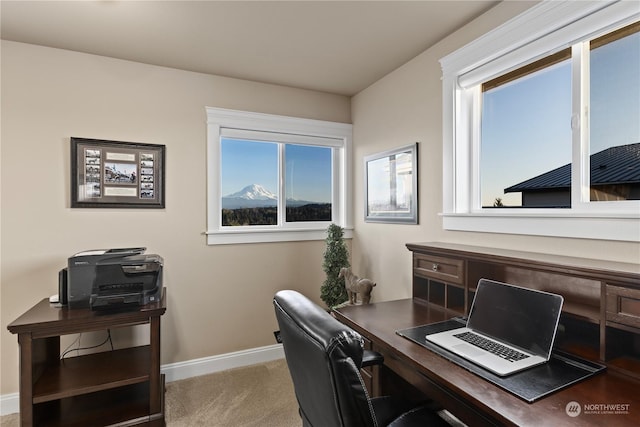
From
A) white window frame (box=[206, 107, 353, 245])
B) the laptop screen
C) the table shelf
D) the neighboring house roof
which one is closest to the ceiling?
white window frame (box=[206, 107, 353, 245])

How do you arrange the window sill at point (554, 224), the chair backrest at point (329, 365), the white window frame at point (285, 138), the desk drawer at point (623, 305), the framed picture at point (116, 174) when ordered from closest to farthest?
the chair backrest at point (329, 365)
the desk drawer at point (623, 305)
the window sill at point (554, 224)
the framed picture at point (116, 174)
the white window frame at point (285, 138)

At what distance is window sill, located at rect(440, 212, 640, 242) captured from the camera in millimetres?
1350

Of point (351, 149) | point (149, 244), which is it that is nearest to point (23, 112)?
point (149, 244)

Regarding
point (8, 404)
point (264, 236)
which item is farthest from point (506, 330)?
point (8, 404)

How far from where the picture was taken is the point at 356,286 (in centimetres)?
257

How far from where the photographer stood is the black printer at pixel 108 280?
1973 millimetres

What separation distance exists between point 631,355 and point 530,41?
59.0 inches

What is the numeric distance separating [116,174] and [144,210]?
0.34 metres

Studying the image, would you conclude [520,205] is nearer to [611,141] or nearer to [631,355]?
[611,141]

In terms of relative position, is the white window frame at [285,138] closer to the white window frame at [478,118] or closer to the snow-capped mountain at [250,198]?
the snow-capped mountain at [250,198]

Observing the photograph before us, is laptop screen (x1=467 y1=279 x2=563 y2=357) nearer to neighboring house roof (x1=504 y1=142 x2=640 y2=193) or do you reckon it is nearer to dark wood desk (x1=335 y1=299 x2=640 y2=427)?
dark wood desk (x1=335 y1=299 x2=640 y2=427)

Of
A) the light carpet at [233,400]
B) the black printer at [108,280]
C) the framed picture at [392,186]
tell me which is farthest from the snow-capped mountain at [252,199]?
the light carpet at [233,400]

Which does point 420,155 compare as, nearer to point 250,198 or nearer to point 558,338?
point 558,338

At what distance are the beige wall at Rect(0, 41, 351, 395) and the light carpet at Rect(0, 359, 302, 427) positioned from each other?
0.77 ft
